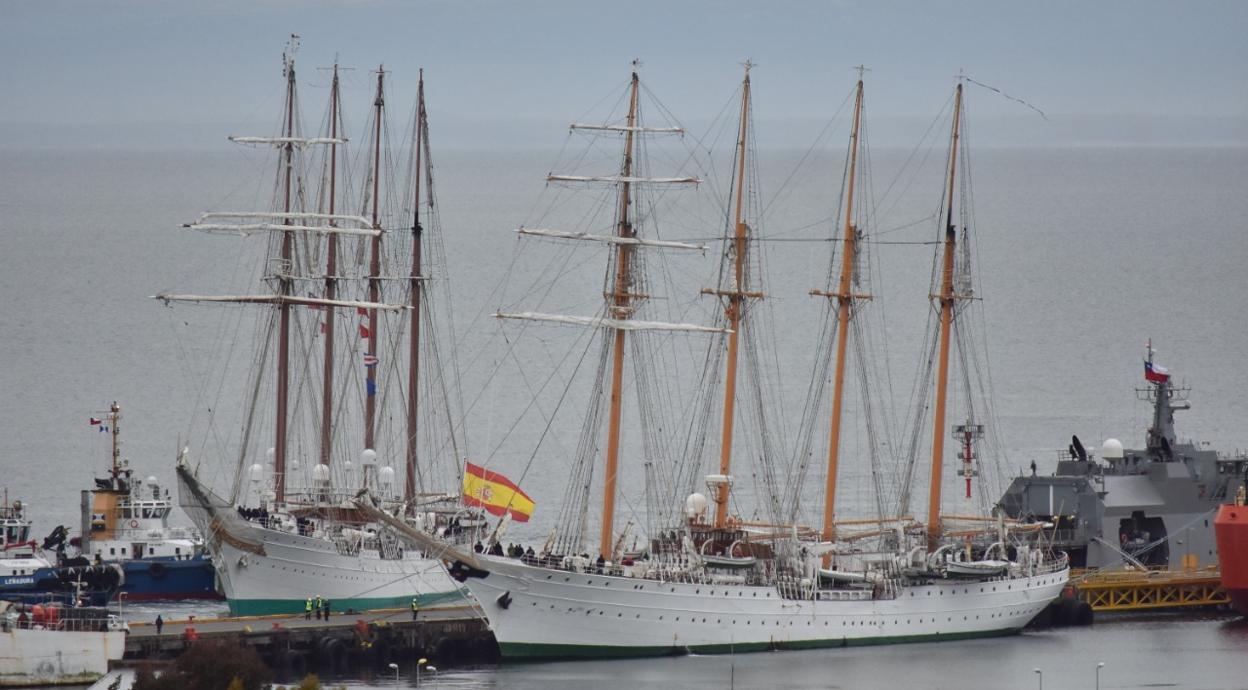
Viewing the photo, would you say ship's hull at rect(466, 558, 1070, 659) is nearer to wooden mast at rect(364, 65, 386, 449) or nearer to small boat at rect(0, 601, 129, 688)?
small boat at rect(0, 601, 129, 688)

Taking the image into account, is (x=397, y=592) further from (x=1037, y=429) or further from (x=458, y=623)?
(x=1037, y=429)

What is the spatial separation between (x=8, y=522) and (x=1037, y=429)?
67887 millimetres

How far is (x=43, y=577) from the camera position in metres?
88.2

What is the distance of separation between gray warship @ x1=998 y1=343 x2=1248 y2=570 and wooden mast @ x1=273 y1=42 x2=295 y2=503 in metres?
27.6

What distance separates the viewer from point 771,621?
8119 centimetres

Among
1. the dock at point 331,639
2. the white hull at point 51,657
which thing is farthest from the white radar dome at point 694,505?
the white hull at point 51,657

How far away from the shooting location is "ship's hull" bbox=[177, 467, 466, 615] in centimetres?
8356

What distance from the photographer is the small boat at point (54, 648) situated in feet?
230

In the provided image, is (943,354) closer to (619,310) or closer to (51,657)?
(619,310)

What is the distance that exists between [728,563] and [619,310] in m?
9.45

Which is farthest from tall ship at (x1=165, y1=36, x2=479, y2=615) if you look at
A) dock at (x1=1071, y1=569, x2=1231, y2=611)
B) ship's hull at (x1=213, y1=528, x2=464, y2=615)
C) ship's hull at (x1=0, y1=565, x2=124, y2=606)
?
dock at (x1=1071, y1=569, x2=1231, y2=611)

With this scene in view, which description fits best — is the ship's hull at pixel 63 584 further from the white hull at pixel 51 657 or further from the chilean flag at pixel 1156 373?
the chilean flag at pixel 1156 373

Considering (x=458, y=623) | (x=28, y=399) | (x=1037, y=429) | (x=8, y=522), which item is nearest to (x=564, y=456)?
(x=1037, y=429)

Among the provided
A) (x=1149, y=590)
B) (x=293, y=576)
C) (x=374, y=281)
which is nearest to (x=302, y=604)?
(x=293, y=576)
